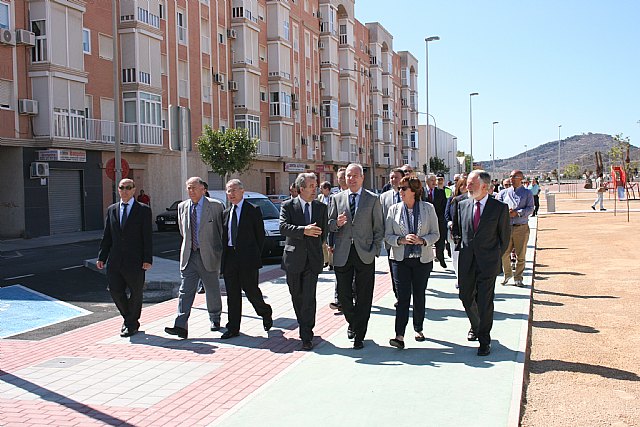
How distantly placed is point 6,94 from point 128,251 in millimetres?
21527

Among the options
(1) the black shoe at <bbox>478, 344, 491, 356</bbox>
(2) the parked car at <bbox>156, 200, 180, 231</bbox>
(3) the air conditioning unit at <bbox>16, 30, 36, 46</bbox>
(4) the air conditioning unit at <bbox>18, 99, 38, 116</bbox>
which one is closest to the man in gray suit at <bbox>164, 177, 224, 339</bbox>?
(1) the black shoe at <bbox>478, 344, 491, 356</bbox>

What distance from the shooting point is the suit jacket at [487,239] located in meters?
6.86

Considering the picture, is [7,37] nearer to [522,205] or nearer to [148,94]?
[148,94]

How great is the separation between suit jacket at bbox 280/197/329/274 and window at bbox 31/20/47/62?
23871 millimetres

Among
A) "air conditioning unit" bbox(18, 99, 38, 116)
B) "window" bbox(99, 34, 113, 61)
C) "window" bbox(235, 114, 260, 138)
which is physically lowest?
"air conditioning unit" bbox(18, 99, 38, 116)

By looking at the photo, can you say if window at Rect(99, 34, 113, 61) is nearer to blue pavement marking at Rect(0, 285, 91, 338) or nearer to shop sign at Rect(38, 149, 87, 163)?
shop sign at Rect(38, 149, 87, 163)

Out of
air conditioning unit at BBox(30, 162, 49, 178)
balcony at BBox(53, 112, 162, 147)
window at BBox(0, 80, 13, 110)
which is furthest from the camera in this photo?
balcony at BBox(53, 112, 162, 147)

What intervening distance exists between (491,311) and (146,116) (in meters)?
29.2

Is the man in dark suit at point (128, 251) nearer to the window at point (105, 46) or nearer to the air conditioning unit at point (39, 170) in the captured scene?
the air conditioning unit at point (39, 170)

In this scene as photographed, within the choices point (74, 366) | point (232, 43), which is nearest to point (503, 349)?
point (74, 366)

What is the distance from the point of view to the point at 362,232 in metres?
7.27

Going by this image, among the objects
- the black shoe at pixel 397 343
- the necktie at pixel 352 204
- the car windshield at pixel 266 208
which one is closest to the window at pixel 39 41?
the car windshield at pixel 266 208

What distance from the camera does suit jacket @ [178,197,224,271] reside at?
8125 millimetres

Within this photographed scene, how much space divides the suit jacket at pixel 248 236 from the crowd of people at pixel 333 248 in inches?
0.5
